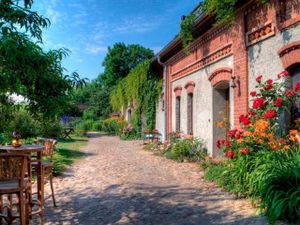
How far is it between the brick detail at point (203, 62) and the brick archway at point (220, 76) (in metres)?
0.39

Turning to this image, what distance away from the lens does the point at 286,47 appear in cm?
657

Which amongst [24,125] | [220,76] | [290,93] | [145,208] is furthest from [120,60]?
[145,208]

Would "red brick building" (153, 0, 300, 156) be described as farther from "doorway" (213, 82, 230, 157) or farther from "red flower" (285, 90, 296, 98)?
"red flower" (285, 90, 296, 98)

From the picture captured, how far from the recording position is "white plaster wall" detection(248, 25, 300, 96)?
262 inches

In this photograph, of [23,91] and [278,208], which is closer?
[23,91]

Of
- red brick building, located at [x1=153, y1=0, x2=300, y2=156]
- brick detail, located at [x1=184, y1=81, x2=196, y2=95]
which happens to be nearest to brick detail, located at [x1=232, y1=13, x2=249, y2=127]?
red brick building, located at [x1=153, y1=0, x2=300, y2=156]

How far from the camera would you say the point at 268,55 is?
24.1 ft

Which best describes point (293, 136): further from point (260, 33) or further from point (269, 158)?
point (260, 33)

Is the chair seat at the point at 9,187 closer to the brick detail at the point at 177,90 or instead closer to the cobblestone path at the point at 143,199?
the cobblestone path at the point at 143,199

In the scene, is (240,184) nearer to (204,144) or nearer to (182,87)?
(204,144)

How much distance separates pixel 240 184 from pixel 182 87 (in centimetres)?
779

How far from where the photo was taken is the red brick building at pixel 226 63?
686cm

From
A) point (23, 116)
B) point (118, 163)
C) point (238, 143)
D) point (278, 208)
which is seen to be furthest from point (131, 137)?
point (278, 208)

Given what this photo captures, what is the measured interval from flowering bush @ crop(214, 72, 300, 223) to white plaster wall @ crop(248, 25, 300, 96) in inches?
15.2
